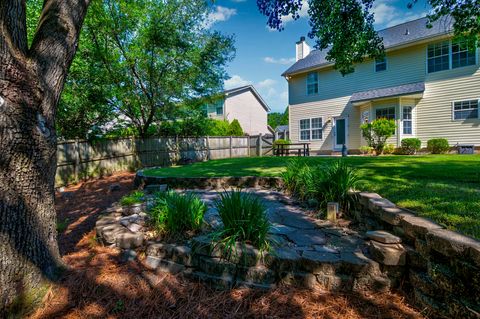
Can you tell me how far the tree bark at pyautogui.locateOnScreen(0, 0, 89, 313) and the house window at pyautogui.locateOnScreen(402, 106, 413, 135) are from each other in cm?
1366

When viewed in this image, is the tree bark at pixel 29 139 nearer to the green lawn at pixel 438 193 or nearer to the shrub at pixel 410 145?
the green lawn at pixel 438 193

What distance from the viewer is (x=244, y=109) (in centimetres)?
2378

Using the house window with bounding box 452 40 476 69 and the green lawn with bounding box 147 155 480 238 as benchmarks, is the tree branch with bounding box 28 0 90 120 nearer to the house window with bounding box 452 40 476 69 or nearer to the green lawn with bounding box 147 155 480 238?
the green lawn with bounding box 147 155 480 238

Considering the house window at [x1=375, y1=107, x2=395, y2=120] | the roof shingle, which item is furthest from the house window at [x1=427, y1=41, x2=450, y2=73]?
the house window at [x1=375, y1=107, x2=395, y2=120]

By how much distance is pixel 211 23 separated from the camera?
1097 centimetres

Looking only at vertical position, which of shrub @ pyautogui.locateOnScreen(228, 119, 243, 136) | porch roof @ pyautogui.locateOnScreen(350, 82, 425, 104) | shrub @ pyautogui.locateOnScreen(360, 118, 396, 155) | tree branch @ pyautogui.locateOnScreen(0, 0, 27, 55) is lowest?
shrub @ pyautogui.locateOnScreen(360, 118, 396, 155)

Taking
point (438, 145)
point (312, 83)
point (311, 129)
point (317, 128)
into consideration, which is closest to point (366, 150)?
point (438, 145)

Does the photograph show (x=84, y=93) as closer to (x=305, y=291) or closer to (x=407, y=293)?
(x=305, y=291)

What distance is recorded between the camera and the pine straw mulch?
1974 millimetres

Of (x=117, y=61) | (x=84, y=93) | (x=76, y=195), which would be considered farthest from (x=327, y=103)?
(x=76, y=195)

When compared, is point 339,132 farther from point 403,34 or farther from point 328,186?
point 328,186

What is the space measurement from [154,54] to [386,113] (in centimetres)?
1111

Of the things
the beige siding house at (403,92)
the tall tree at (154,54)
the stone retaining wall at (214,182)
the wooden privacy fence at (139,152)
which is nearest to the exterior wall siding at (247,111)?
the wooden privacy fence at (139,152)

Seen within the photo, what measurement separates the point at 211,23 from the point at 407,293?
11.6 m
